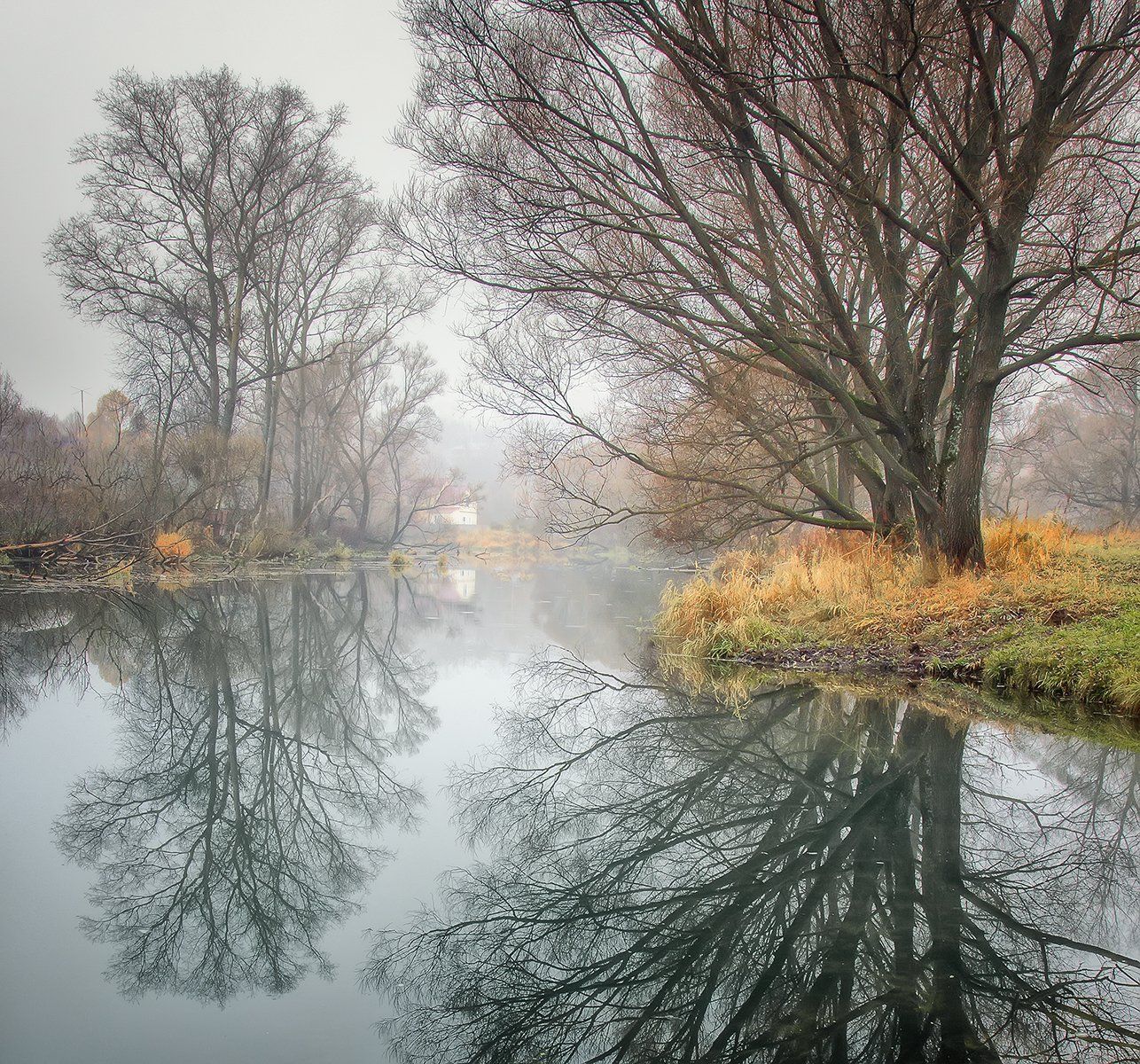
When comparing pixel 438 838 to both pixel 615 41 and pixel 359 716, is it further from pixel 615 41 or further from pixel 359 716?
pixel 615 41

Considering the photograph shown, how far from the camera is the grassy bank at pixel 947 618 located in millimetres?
7176

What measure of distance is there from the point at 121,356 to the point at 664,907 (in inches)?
1115

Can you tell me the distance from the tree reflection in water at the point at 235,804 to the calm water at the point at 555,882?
0.02 metres

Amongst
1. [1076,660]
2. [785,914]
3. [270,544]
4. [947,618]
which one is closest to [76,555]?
[270,544]

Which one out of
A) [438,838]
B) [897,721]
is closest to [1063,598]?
[897,721]

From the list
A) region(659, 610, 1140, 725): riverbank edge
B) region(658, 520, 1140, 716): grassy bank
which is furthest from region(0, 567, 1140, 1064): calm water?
region(658, 520, 1140, 716): grassy bank

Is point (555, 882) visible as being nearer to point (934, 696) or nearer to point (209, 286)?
point (934, 696)

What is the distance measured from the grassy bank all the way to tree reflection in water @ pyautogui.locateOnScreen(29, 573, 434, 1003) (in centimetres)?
388

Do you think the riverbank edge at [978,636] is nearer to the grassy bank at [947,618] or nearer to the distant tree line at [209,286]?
the grassy bank at [947,618]

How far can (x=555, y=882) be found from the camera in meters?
3.52

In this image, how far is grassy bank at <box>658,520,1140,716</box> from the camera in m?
7.18

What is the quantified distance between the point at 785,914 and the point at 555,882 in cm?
93

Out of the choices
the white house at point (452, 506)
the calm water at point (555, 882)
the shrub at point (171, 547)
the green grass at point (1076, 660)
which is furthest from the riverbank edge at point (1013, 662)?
the white house at point (452, 506)

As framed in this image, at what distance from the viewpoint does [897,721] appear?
248 inches
